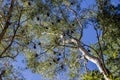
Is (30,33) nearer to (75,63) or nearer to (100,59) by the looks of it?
(75,63)

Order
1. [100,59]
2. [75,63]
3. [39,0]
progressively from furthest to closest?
[75,63] < [39,0] < [100,59]

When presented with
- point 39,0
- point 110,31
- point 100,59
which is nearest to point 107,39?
point 110,31

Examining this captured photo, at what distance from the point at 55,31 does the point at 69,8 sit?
136cm

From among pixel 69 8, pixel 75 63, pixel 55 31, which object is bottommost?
pixel 75 63

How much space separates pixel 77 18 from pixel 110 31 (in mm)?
1733

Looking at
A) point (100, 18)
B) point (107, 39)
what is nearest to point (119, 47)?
point (107, 39)

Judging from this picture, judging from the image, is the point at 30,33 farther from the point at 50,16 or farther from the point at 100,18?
the point at 100,18

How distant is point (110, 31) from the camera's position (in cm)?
1602

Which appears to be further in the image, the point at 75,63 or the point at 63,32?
the point at 75,63

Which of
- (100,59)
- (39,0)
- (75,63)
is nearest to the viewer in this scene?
(100,59)

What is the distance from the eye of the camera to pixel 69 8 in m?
16.6

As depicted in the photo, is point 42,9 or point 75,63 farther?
point 75,63

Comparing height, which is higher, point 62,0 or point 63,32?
point 62,0

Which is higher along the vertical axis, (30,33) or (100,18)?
(100,18)
